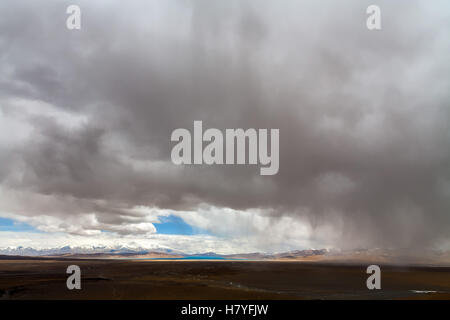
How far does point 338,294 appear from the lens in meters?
52.4
